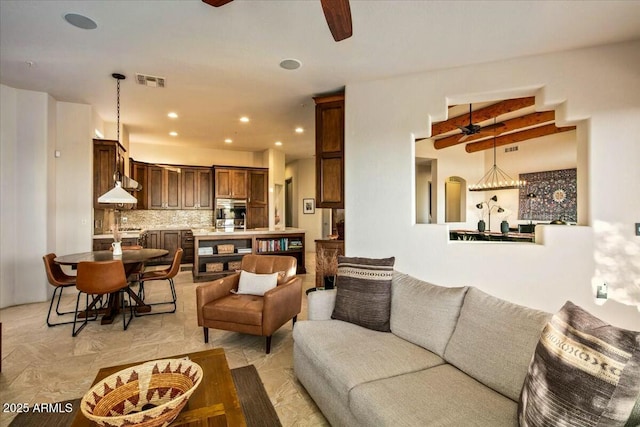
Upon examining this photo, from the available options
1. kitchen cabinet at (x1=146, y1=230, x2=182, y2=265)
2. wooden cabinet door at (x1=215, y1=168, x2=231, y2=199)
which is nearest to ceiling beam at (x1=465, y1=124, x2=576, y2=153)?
wooden cabinet door at (x1=215, y1=168, x2=231, y2=199)

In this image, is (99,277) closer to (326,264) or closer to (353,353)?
(326,264)

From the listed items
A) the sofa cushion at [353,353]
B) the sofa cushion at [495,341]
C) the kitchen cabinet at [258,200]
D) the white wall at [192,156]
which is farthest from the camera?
the kitchen cabinet at [258,200]

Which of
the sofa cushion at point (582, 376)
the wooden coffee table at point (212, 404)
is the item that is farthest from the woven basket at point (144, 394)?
the sofa cushion at point (582, 376)

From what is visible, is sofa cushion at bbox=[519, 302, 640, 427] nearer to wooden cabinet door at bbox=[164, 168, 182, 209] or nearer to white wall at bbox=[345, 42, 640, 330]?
white wall at bbox=[345, 42, 640, 330]

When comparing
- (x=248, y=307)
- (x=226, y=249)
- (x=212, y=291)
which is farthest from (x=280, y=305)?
(x=226, y=249)

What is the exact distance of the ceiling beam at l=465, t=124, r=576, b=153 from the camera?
619cm

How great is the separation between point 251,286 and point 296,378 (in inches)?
45.5

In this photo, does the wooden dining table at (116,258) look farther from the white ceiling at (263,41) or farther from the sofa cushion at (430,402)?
the sofa cushion at (430,402)

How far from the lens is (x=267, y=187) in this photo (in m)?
8.34

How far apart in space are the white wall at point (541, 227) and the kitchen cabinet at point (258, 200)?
4831 millimetres

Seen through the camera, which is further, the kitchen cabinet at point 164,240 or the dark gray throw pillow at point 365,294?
the kitchen cabinet at point 164,240

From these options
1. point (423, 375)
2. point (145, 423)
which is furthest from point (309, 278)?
point (145, 423)

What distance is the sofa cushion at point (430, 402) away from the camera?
1276mm

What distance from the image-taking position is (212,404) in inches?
55.8
